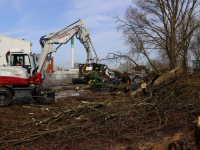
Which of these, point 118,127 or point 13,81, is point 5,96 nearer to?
point 13,81

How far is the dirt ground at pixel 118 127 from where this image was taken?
4383 mm

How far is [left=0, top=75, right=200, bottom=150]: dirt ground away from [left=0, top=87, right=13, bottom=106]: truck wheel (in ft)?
5.33

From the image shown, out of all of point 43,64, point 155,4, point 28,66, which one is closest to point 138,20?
point 155,4

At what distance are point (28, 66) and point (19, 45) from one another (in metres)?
13.1

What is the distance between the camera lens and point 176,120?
5.67m

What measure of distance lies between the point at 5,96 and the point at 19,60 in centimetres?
195

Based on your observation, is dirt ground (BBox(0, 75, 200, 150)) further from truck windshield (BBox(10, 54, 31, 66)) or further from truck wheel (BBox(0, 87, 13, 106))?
truck windshield (BBox(10, 54, 31, 66))

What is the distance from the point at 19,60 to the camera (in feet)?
32.4

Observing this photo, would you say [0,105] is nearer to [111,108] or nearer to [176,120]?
[111,108]

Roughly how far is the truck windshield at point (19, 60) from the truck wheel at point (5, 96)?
1592mm

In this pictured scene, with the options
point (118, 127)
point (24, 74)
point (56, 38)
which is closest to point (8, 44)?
point (56, 38)

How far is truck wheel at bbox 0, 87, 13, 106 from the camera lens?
8.59 metres

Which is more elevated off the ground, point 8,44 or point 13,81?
point 8,44

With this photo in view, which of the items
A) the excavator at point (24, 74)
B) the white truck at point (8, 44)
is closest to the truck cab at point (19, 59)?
the excavator at point (24, 74)
